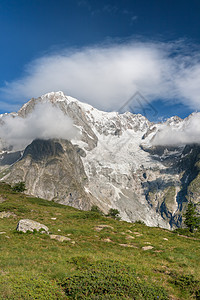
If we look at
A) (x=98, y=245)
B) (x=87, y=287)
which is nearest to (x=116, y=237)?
(x=98, y=245)

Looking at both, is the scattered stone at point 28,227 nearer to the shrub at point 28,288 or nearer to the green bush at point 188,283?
the shrub at point 28,288

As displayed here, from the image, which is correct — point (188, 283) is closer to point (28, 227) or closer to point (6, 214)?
point (28, 227)

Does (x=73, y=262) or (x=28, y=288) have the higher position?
(x=28, y=288)

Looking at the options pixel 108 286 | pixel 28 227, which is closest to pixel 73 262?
pixel 108 286

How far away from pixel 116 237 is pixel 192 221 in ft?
142

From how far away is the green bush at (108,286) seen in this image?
12242mm

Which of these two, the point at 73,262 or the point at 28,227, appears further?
the point at 28,227

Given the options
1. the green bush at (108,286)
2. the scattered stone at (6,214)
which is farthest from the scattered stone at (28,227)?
the green bush at (108,286)

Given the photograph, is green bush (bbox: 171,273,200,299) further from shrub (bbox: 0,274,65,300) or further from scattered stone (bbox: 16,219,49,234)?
scattered stone (bbox: 16,219,49,234)

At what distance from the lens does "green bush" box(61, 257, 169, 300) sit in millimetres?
12242

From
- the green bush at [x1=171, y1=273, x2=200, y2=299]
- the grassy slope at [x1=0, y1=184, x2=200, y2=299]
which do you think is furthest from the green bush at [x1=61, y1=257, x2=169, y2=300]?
the green bush at [x1=171, y1=273, x2=200, y2=299]

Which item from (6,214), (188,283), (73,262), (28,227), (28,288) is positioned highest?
(28,227)

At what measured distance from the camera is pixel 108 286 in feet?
42.1

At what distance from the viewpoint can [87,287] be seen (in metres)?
12.6
